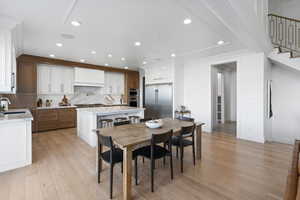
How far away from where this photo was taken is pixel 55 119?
530 cm

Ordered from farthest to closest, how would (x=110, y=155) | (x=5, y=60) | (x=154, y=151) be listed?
(x=5, y=60), (x=154, y=151), (x=110, y=155)

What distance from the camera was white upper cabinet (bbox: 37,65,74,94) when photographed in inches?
208

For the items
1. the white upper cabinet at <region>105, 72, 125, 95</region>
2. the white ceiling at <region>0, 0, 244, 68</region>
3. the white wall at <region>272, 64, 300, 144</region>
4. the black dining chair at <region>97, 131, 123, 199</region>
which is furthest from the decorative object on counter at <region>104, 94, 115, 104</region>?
the white wall at <region>272, 64, 300, 144</region>

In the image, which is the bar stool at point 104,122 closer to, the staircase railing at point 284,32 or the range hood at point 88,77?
the range hood at point 88,77

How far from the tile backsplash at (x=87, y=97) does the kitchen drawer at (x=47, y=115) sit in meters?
0.67

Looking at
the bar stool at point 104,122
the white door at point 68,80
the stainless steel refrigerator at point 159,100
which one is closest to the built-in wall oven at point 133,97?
the stainless steel refrigerator at point 159,100

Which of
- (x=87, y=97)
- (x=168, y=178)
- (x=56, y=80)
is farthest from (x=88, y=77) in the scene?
(x=168, y=178)

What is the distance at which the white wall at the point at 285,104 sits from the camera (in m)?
4.09

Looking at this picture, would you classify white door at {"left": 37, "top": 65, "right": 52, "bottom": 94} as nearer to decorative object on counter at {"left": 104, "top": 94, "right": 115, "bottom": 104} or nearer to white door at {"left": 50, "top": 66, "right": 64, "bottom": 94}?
white door at {"left": 50, "top": 66, "right": 64, "bottom": 94}

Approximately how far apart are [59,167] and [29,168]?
0.51 metres

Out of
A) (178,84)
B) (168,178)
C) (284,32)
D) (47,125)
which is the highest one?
Answer: (284,32)

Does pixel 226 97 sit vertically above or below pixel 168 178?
above

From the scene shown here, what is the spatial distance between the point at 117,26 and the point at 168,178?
9.34 ft

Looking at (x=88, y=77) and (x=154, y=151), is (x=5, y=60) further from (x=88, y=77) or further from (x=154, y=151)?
(x=88, y=77)
